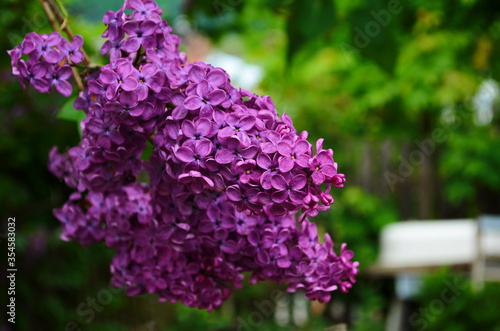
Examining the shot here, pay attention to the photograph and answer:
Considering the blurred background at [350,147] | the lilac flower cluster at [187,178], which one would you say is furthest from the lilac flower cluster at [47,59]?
the blurred background at [350,147]

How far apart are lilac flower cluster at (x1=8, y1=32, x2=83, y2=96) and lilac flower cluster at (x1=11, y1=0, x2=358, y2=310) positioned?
0.01 meters

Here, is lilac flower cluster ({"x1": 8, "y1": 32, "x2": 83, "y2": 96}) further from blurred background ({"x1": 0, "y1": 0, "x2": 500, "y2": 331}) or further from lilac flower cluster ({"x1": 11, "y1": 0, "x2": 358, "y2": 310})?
blurred background ({"x1": 0, "y1": 0, "x2": 500, "y2": 331})

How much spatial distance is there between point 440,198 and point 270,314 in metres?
6.41

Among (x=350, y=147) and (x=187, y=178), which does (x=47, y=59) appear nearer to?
(x=187, y=178)

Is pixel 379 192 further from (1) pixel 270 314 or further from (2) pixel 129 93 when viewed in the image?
(2) pixel 129 93

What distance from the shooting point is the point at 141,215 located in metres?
1.15

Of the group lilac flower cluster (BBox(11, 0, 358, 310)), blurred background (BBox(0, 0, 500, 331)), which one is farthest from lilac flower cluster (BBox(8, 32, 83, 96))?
blurred background (BBox(0, 0, 500, 331))

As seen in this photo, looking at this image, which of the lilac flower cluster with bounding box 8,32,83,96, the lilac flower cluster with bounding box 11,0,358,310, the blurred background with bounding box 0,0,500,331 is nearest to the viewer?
the lilac flower cluster with bounding box 11,0,358,310

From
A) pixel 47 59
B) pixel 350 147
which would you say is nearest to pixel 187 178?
pixel 47 59

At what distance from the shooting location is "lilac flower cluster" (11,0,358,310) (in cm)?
94

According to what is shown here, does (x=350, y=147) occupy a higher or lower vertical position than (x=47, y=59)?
higher

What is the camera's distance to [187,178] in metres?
0.96

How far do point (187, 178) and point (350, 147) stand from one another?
11.7 m

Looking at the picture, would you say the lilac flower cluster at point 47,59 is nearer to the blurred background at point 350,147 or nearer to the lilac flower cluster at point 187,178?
the lilac flower cluster at point 187,178
